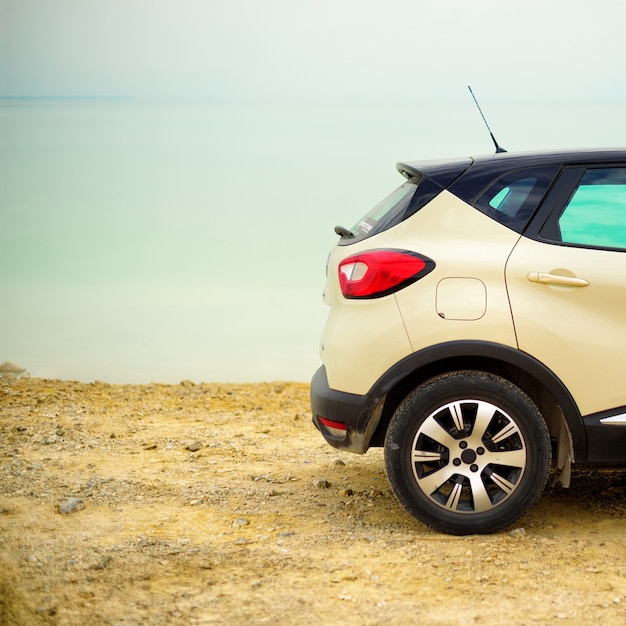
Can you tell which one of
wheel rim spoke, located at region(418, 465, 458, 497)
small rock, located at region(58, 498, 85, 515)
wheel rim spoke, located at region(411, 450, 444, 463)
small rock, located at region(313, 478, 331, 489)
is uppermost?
wheel rim spoke, located at region(411, 450, 444, 463)

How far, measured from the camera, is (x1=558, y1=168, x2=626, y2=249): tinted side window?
4188mm

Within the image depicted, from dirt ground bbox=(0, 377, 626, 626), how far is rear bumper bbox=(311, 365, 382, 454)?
17.9 inches

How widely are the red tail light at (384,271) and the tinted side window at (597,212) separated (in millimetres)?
665

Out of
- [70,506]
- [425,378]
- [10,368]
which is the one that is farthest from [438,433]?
[10,368]

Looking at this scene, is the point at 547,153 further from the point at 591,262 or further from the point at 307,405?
the point at 307,405

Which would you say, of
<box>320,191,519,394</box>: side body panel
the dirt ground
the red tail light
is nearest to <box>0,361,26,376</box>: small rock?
the dirt ground

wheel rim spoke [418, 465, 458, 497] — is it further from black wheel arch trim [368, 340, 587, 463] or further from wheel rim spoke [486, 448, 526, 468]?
black wheel arch trim [368, 340, 587, 463]

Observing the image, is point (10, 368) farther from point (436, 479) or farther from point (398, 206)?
point (436, 479)

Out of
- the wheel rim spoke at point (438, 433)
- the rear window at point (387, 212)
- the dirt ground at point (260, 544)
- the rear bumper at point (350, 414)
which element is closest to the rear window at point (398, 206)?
the rear window at point (387, 212)

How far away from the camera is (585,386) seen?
411 cm

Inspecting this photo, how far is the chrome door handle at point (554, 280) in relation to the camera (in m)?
4.07

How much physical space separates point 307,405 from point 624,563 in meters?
4.46

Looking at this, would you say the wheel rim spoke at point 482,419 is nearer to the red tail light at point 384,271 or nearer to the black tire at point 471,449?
the black tire at point 471,449

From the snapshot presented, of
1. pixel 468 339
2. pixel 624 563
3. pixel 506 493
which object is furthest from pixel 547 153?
pixel 624 563
